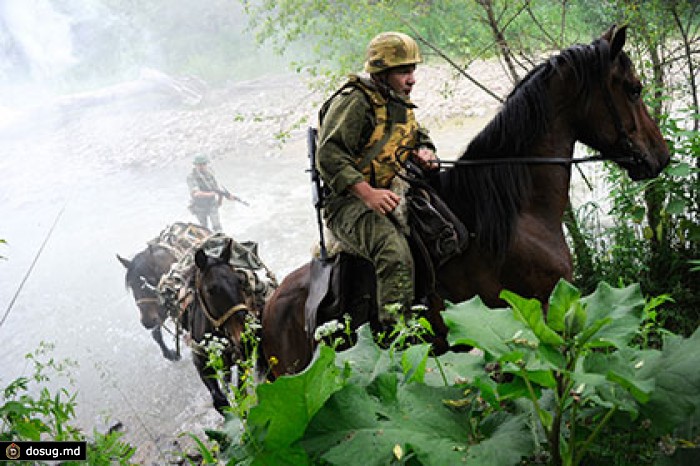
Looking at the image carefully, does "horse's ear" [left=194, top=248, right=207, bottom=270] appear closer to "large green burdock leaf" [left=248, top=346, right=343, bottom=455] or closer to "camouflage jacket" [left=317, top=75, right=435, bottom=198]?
"camouflage jacket" [left=317, top=75, right=435, bottom=198]

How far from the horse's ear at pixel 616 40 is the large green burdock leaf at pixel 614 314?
9.66 feet

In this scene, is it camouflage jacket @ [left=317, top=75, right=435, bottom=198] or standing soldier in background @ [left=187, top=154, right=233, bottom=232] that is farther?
standing soldier in background @ [left=187, top=154, right=233, bottom=232]

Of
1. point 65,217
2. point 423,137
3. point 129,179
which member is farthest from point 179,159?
point 423,137

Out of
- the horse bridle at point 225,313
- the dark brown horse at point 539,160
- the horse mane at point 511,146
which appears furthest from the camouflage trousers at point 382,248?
the horse bridle at point 225,313

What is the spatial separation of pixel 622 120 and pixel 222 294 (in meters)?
3.47

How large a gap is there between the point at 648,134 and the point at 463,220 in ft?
4.23

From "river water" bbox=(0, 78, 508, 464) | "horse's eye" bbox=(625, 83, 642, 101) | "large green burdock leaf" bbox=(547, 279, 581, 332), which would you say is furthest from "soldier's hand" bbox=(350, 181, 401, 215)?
"river water" bbox=(0, 78, 508, 464)

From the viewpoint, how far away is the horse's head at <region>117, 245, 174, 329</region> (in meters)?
8.46

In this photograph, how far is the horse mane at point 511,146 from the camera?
3.63 meters

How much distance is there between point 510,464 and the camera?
90 centimetres

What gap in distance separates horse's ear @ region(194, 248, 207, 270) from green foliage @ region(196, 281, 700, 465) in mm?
4276

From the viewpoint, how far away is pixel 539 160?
370 centimetres

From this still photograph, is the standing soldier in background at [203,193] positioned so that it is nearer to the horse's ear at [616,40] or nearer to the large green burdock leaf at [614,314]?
the horse's ear at [616,40]

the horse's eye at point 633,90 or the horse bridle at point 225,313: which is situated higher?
the horse's eye at point 633,90
